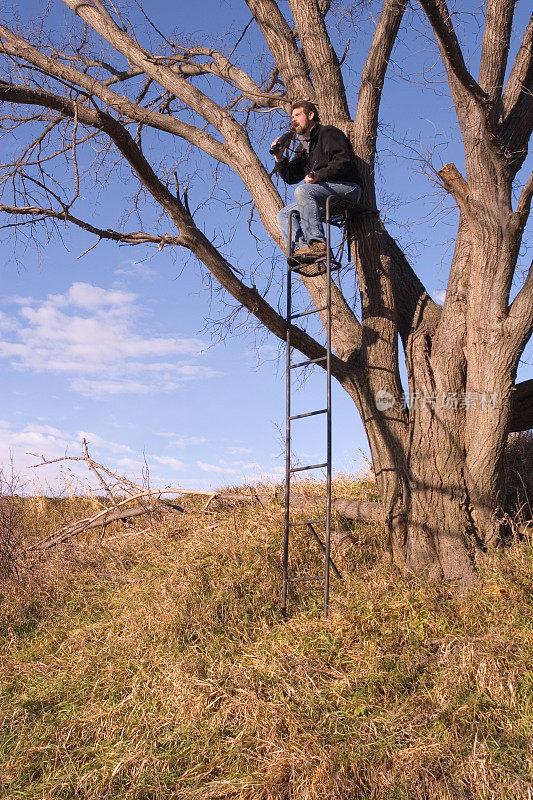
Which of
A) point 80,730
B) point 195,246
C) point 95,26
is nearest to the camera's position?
point 80,730

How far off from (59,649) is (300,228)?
444 cm

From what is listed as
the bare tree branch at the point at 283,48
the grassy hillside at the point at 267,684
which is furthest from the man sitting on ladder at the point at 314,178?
the grassy hillside at the point at 267,684

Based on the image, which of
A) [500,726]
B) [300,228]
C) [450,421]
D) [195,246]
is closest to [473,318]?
[450,421]

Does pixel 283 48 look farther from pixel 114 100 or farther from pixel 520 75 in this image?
pixel 520 75

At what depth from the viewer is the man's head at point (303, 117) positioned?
23.3 ft

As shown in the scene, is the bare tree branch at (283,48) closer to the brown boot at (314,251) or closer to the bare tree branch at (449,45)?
the bare tree branch at (449,45)

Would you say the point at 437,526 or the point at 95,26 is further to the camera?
the point at 95,26

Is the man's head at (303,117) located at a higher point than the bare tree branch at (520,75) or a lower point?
lower

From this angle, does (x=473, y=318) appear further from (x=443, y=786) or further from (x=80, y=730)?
(x=80, y=730)

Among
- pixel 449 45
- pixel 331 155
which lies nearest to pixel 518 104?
pixel 449 45

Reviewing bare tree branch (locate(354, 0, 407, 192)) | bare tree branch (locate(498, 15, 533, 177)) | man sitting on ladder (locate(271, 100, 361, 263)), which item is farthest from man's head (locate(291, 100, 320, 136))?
bare tree branch (locate(498, 15, 533, 177))

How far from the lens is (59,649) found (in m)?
6.65

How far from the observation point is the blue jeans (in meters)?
6.60

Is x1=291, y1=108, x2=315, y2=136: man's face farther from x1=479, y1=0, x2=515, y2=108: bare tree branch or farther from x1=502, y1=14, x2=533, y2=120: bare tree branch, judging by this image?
x1=502, y1=14, x2=533, y2=120: bare tree branch
